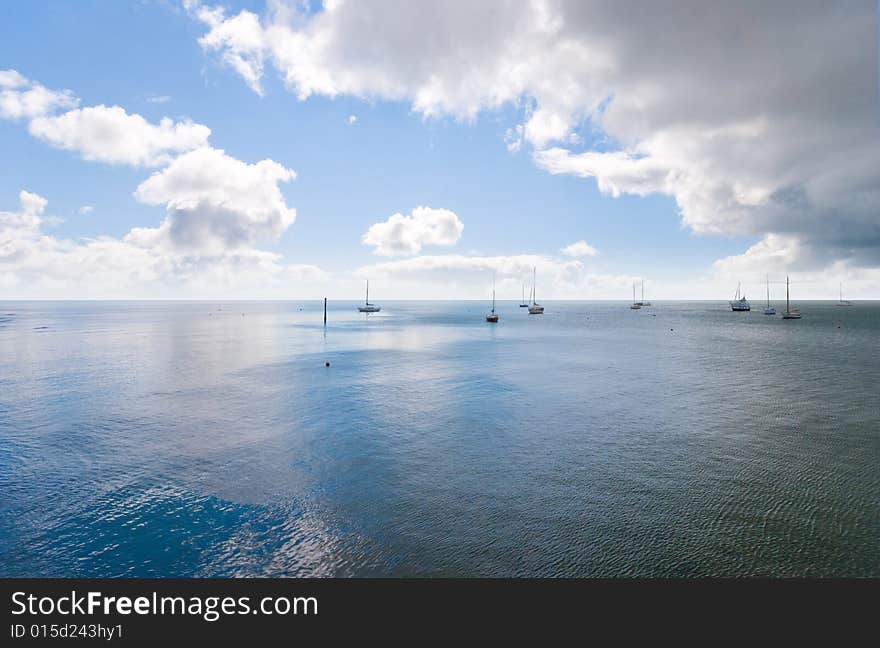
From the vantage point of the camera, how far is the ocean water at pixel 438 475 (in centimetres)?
1533

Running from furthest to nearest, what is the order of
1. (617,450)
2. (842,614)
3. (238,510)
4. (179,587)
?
(617,450) < (238,510) < (179,587) < (842,614)

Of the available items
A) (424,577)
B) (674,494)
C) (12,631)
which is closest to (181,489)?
(12,631)

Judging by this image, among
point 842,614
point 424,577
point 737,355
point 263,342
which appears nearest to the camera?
point 842,614

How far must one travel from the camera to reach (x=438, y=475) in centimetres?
2286

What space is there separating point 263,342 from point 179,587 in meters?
83.5

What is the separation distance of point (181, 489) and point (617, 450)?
81.6 feet

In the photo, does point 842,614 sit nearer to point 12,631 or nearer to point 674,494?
point 674,494

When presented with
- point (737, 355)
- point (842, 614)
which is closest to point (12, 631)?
point (842, 614)

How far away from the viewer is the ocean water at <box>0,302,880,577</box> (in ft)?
50.3

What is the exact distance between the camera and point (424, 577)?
1428cm

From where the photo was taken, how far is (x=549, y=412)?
35.5 meters

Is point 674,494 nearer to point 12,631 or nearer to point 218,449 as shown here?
point 12,631

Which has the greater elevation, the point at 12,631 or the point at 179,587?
the point at 12,631

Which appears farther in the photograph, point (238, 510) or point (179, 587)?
point (238, 510)
